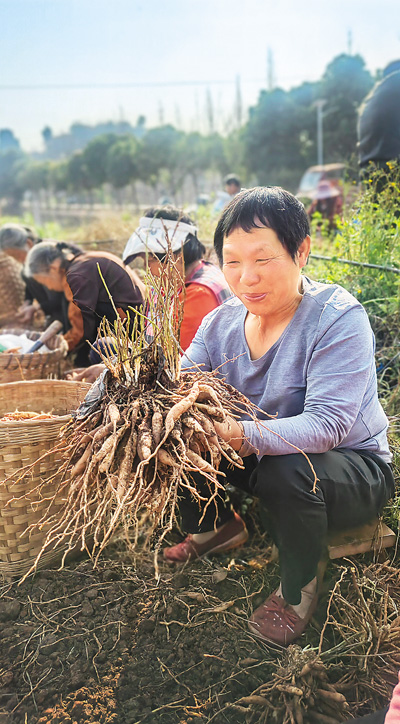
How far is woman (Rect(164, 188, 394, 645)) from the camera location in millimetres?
1400

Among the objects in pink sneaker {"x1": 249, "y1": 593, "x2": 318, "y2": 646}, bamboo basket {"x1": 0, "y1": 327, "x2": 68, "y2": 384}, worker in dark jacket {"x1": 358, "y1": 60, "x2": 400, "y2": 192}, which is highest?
worker in dark jacket {"x1": 358, "y1": 60, "x2": 400, "y2": 192}

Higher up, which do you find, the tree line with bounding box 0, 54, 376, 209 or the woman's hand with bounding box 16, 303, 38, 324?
the tree line with bounding box 0, 54, 376, 209

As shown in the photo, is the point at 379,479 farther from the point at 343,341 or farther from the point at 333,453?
the point at 343,341

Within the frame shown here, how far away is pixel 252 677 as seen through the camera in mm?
1426

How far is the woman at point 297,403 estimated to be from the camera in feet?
4.59

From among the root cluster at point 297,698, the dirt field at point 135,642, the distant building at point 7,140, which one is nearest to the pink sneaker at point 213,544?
the dirt field at point 135,642

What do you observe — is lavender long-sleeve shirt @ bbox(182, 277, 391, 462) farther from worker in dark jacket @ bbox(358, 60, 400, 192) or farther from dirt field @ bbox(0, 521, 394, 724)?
worker in dark jacket @ bbox(358, 60, 400, 192)

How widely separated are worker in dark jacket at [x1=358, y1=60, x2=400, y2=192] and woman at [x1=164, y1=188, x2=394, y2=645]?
248 cm

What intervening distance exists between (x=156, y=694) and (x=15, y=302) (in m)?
4.12

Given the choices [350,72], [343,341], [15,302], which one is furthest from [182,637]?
[350,72]

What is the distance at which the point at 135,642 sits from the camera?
1589 millimetres

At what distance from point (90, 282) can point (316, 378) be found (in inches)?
65.2

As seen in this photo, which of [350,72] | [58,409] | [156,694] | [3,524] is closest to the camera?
[156,694]

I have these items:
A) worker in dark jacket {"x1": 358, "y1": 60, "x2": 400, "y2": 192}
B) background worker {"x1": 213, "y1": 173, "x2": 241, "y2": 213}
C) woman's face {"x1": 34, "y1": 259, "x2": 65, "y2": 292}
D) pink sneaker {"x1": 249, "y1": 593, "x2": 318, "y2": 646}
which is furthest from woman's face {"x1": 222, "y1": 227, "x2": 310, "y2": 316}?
background worker {"x1": 213, "y1": 173, "x2": 241, "y2": 213}
